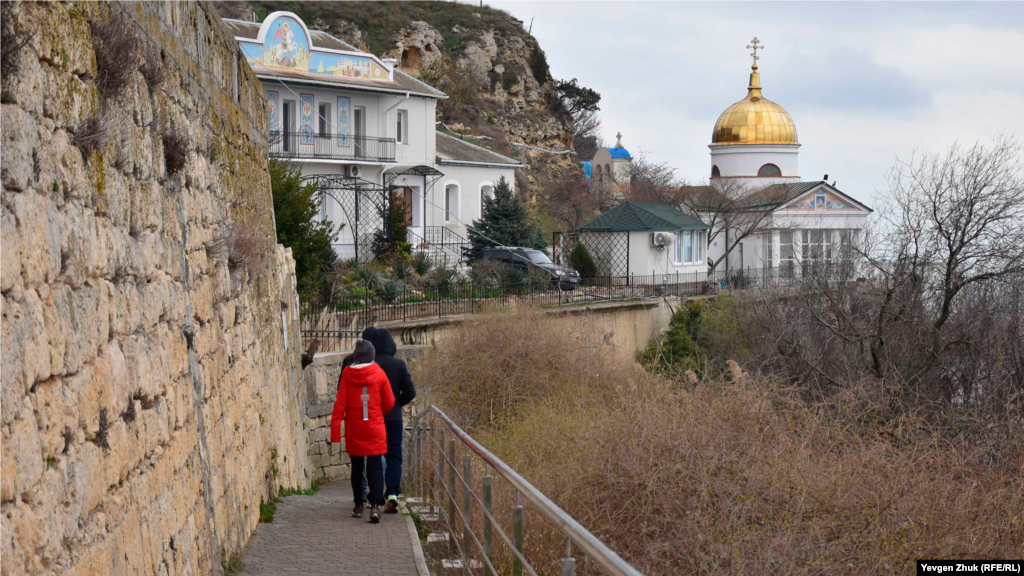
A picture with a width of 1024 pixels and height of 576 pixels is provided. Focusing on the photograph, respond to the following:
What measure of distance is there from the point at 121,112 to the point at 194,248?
5.58ft

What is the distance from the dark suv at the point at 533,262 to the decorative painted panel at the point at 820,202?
15.1 meters

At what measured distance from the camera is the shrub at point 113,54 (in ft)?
12.4

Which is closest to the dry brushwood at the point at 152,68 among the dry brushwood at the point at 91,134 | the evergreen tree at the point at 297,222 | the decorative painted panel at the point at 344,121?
the dry brushwood at the point at 91,134

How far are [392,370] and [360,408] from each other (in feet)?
1.91

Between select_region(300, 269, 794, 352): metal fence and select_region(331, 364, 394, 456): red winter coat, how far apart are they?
35.2 ft

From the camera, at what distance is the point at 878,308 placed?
2000 cm

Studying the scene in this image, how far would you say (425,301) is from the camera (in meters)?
22.4

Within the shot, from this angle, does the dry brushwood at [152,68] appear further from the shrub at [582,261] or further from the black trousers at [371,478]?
the shrub at [582,261]

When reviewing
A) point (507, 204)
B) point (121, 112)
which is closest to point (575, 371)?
point (121, 112)

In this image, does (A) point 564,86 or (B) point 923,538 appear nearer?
(B) point 923,538

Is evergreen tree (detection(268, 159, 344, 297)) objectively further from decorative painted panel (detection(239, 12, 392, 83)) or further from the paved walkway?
decorative painted panel (detection(239, 12, 392, 83))

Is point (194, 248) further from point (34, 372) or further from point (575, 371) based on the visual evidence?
point (575, 371)

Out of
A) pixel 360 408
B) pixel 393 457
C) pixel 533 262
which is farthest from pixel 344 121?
pixel 360 408

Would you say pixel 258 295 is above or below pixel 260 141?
below
